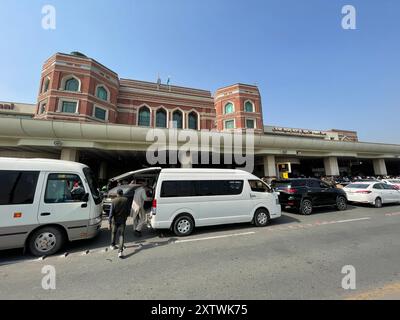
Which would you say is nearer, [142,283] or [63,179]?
[142,283]

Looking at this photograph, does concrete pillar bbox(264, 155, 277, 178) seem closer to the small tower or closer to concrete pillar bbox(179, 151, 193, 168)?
concrete pillar bbox(179, 151, 193, 168)

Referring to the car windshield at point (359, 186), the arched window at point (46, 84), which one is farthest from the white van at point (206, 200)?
the arched window at point (46, 84)

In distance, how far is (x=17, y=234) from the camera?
4.66 meters

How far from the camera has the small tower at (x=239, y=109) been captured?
32281mm

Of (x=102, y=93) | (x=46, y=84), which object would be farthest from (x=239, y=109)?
(x=46, y=84)

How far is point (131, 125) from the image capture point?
54.9 feet

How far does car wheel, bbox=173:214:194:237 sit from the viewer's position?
6461 millimetres

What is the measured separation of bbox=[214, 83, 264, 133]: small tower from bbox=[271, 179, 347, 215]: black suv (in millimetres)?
22023

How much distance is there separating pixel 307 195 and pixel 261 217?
395 cm

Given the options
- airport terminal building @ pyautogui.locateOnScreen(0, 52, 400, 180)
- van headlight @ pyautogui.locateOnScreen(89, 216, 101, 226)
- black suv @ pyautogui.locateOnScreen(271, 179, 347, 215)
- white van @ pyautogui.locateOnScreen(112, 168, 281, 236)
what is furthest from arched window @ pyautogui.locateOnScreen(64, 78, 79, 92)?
black suv @ pyautogui.locateOnScreen(271, 179, 347, 215)
